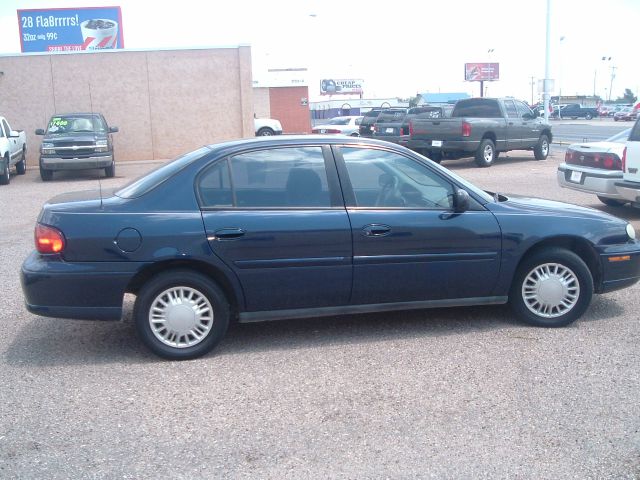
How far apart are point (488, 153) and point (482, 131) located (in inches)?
27.5

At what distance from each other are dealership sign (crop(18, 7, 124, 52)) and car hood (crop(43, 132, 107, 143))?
1616 cm

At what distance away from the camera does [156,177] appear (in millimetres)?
5566

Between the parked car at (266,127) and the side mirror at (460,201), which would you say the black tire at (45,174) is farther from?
the side mirror at (460,201)

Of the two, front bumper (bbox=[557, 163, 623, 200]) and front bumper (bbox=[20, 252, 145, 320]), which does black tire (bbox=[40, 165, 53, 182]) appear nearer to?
front bumper (bbox=[557, 163, 623, 200])

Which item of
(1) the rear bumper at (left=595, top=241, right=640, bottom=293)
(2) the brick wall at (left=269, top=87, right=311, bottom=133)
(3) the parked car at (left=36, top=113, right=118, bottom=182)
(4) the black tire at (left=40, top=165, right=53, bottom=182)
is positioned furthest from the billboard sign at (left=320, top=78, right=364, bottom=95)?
(1) the rear bumper at (left=595, top=241, right=640, bottom=293)

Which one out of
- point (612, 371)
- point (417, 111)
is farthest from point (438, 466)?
point (417, 111)

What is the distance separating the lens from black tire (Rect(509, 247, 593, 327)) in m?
5.94

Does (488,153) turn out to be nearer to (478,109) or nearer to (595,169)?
(478,109)

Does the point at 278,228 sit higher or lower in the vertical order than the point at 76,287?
higher

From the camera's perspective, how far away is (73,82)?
2417 centimetres

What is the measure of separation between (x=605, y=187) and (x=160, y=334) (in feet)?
25.6

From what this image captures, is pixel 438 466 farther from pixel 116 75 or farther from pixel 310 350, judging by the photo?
pixel 116 75

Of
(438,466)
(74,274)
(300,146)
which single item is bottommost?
(438,466)

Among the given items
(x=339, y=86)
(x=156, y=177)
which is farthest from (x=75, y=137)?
(x=339, y=86)
